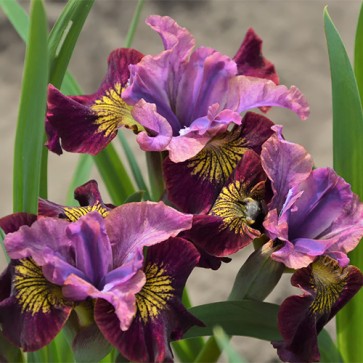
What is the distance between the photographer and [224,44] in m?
2.06

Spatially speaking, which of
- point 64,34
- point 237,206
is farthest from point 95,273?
point 64,34

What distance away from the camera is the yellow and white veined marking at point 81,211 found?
679 millimetres

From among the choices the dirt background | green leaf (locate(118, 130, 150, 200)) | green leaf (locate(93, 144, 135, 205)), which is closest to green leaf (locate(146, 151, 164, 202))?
green leaf (locate(118, 130, 150, 200))

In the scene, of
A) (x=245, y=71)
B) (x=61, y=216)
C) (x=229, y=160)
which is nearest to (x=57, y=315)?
(x=61, y=216)

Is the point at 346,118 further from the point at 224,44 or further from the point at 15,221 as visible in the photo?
the point at 224,44

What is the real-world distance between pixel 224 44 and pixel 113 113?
1.35 m

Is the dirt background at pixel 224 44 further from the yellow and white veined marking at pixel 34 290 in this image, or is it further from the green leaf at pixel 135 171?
the yellow and white veined marking at pixel 34 290

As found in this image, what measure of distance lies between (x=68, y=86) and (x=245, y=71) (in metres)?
0.25

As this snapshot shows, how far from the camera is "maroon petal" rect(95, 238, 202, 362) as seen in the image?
59 centimetres

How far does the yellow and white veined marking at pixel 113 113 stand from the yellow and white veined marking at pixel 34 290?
0.50ft

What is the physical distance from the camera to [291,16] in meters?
2.12

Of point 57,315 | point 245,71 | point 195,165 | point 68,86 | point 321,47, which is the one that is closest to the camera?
point 57,315

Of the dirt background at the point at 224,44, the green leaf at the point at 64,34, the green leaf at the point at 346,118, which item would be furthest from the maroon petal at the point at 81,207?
the dirt background at the point at 224,44

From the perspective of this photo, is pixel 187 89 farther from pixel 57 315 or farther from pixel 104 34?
pixel 104 34
